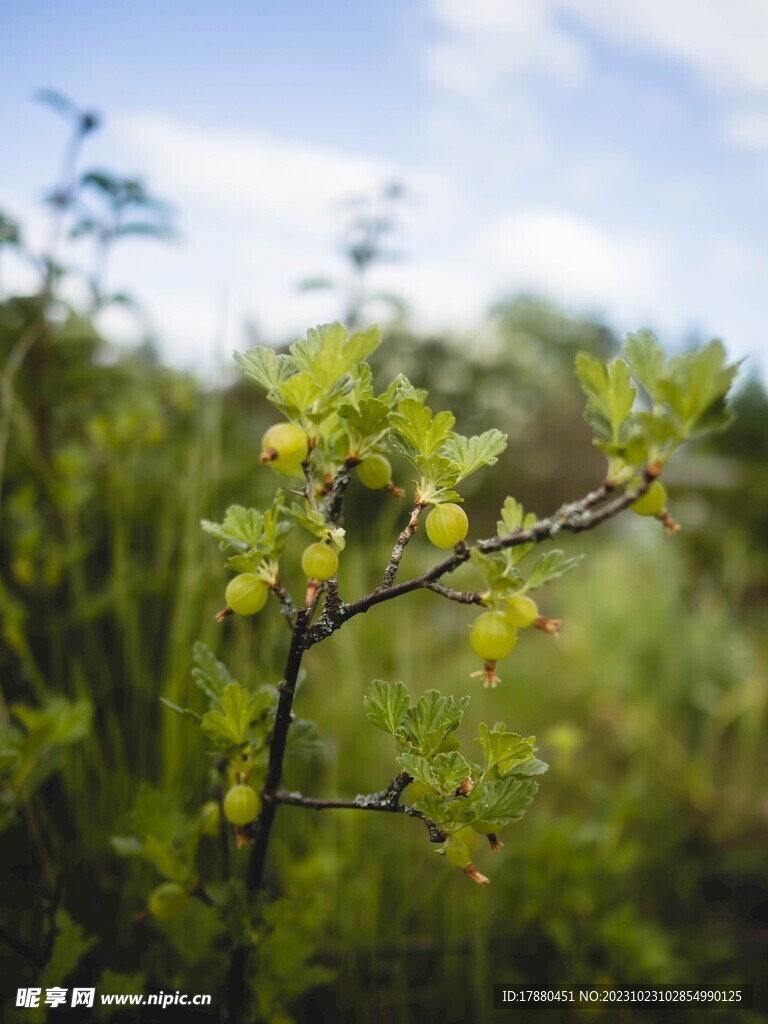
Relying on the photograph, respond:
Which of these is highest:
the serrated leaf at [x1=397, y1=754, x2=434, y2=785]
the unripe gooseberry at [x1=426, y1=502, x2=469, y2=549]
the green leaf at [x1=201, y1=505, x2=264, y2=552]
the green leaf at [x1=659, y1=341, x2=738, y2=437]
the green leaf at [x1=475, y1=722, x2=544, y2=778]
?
the green leaf at [x1=659, y1=341, x2=738, y2=437]

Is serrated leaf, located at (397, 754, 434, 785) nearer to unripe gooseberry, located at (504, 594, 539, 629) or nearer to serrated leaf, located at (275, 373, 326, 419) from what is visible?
unripe gooseberry, located at (504, 594, 539, 629)

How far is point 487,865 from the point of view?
133 cm

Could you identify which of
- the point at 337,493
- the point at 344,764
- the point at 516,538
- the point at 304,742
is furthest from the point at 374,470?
the point at 344,764

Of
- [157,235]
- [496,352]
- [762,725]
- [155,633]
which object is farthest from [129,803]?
[496,352]

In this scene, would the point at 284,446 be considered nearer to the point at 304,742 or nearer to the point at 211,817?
the point at 304,742

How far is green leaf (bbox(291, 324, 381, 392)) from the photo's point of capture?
0.52 metres

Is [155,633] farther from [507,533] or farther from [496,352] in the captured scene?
[496,352]

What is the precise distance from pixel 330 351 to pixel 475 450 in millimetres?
128

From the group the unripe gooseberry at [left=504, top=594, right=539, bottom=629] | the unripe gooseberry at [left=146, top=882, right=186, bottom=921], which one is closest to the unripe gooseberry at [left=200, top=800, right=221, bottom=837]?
the unripe gooseberry at [left=146, top=882, right=186, bottom=921]

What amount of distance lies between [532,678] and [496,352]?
20.9 ft

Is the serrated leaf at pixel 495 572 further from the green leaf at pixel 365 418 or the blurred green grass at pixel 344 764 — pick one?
the blurred green grass at pixel 344 764

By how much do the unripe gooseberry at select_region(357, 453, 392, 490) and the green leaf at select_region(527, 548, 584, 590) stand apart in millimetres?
156

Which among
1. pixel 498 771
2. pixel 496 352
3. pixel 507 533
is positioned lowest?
pixel 498 771

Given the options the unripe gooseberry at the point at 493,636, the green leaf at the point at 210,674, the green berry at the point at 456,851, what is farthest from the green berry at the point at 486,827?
the green leaf at the point at 210,674
